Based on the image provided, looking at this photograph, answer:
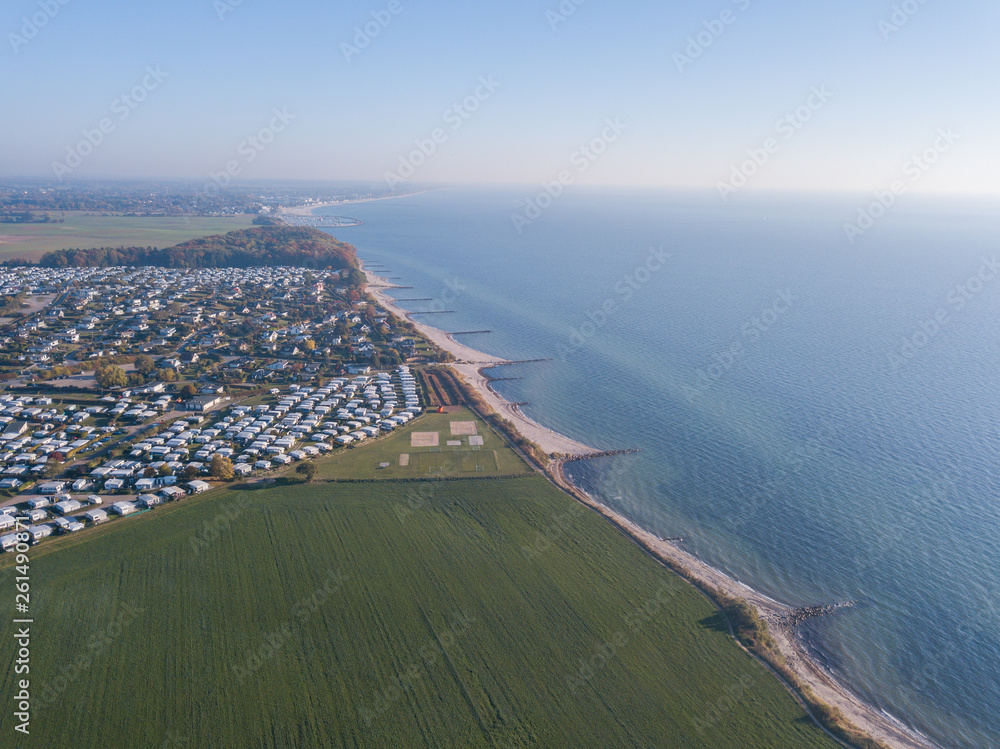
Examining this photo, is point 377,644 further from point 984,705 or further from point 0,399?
point 0,399

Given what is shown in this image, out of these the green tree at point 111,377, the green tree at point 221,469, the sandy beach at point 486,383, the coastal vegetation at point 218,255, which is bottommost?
the green tree at point 221,469

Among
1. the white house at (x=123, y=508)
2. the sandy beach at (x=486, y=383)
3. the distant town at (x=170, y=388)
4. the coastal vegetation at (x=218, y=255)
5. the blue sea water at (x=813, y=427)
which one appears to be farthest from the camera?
the coastal vegetation at (x=218, y=255)

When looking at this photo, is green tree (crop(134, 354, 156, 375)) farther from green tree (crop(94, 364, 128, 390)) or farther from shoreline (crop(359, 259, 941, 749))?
shoreline (crop(359, 259, 941, 749))

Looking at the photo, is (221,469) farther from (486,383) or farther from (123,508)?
(486,383)

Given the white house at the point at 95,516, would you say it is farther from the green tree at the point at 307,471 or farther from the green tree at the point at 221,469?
the green tree at the point at 307,471

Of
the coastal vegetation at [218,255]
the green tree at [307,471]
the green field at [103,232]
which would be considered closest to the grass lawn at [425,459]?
the green tree at [307,471]

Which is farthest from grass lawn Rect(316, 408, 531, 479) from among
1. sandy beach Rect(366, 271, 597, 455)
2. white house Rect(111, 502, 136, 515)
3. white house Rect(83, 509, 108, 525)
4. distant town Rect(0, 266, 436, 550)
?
white house Rect(83, 509, 108, 525)

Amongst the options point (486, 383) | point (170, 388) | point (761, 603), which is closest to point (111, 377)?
point (170, 388)
